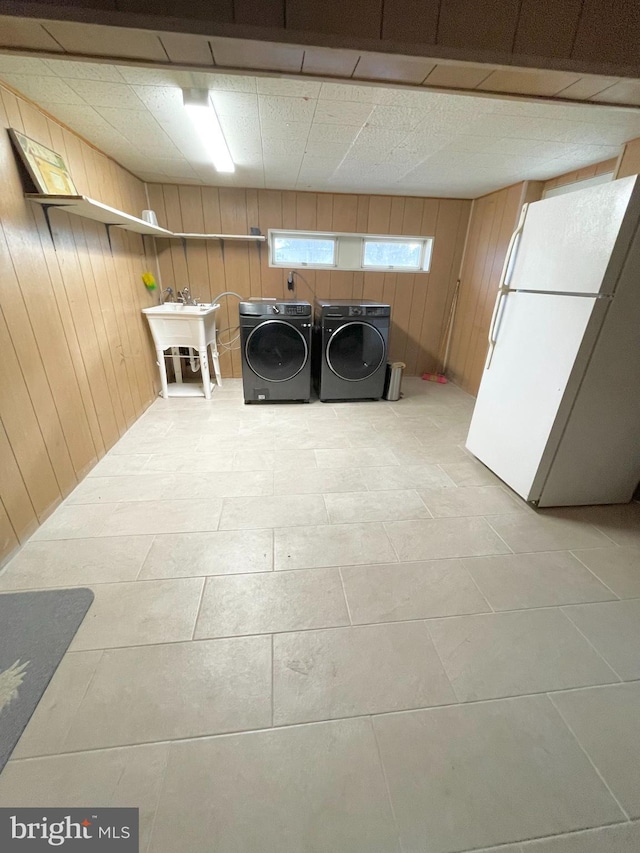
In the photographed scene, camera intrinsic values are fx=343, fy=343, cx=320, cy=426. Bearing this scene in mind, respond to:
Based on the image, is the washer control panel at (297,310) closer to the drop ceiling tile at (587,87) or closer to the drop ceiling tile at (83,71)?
the drop ceiling tile at (83,71)

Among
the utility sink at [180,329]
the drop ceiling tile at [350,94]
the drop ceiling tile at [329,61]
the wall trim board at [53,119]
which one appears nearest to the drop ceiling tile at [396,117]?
the drop ceiling tile at [350,94]

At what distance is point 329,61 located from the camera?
84 cm

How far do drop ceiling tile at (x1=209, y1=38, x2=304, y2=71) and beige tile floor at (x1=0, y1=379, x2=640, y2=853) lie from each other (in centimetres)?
168

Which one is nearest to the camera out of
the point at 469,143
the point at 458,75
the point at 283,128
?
the point at 458,75

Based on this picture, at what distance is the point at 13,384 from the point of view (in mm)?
1582

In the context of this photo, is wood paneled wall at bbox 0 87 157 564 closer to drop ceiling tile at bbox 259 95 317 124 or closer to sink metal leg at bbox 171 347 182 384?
sink metal leg at bbox 171 347 182 384

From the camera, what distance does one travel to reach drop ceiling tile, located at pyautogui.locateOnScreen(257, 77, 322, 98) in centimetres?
160

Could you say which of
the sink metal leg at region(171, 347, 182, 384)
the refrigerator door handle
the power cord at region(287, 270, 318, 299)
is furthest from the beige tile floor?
the power cord at region(287, 270, 318, 299)

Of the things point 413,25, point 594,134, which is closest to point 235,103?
point 413,25

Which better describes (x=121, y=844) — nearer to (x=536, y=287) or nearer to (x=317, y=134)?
(x=536, y=287)

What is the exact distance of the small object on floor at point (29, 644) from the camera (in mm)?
1003

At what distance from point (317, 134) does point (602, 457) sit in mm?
2583

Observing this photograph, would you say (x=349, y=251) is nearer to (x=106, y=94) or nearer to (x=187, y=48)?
(x=106, y=94)

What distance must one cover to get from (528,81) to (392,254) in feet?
11.0
